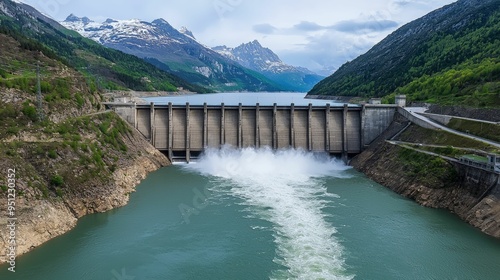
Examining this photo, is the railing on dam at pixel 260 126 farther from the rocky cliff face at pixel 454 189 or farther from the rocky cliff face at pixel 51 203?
the rocky cliff face at pixel 51 203

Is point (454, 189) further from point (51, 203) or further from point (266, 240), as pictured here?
point (51, 203)

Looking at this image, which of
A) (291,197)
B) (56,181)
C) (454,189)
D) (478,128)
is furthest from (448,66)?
(56,181)

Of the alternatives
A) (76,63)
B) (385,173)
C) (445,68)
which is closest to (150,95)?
(76,63)

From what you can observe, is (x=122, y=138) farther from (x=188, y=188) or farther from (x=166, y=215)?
(x=166, y=215)

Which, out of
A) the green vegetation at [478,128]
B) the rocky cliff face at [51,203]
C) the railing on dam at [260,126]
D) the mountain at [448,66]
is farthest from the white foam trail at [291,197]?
the mountain at [448,66]

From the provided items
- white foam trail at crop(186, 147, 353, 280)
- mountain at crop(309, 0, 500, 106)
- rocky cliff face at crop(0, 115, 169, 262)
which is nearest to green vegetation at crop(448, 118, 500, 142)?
mountain at crop(309, 0, 500, 106)

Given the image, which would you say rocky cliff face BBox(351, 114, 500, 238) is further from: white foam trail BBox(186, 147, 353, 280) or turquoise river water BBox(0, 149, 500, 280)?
white foam trail BBox(186, 147, 353, 280)
